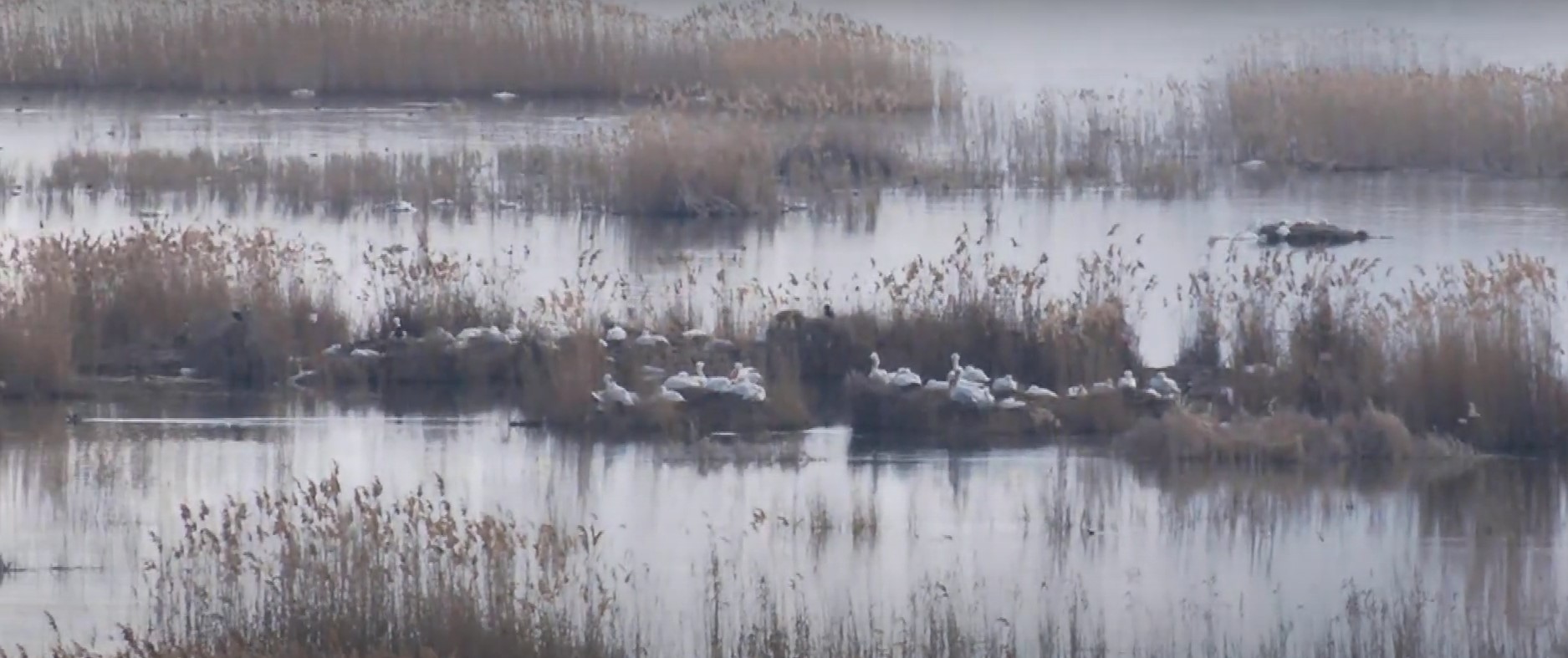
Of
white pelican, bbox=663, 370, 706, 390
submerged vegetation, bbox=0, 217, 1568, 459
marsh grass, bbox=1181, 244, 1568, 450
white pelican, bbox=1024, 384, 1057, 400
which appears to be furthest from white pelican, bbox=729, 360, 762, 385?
marsh grass, bbox=1181, 244, 1568, 450

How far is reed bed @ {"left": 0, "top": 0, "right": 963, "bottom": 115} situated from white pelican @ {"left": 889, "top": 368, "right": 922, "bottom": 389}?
15.2m

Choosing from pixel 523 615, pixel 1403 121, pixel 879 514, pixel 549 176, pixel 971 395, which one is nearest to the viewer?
pixel 523 615

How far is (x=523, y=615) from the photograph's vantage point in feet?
22.7

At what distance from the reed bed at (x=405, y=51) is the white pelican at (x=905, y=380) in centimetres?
1519

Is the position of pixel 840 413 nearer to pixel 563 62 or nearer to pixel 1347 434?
pixel 1347 434

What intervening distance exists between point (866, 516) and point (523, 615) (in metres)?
2.91

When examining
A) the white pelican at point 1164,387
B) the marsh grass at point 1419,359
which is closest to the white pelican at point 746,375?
the white pelican at point 1164,387

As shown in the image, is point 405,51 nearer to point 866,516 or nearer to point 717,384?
point 717,384

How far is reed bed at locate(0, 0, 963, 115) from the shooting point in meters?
27.3

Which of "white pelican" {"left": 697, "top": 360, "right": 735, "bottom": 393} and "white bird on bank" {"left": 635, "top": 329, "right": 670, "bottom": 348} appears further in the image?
"white bird on bank" {"left": 635, "top": 329, "right": 670, "bottom": 348}

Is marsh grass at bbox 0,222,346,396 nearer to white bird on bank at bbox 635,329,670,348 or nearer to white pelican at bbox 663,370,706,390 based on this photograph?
white bird on bank at bbox 635,329,670,348

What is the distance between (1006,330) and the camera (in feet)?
39.9

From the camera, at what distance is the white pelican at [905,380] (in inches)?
454

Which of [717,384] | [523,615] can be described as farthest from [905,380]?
[523,615]
